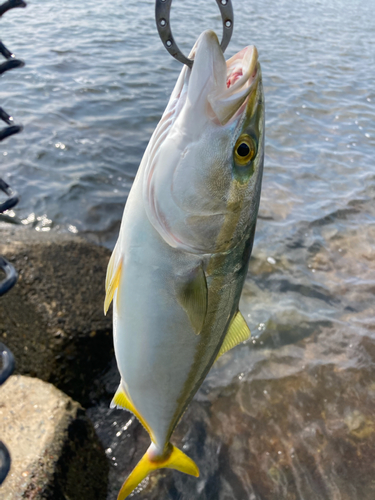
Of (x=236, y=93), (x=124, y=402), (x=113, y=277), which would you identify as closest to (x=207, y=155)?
(x=236, y=93)

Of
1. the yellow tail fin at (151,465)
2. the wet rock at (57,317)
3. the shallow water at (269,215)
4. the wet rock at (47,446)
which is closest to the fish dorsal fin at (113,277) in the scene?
the yellow tail fin at (151,465)

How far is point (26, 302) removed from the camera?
3939 millimetres

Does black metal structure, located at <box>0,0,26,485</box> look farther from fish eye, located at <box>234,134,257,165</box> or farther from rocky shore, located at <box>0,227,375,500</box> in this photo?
rocky shore, located at <box>0,227,375,500</box>

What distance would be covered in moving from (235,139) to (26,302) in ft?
9.65

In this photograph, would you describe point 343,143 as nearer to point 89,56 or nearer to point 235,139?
point 89,56

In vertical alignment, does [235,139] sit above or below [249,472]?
above

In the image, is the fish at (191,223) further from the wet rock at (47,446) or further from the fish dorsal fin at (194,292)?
the wet rock at (47,446)

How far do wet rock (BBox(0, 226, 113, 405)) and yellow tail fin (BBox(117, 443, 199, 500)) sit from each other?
168 centimetres

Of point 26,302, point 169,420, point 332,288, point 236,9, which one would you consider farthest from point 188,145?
point 236,9

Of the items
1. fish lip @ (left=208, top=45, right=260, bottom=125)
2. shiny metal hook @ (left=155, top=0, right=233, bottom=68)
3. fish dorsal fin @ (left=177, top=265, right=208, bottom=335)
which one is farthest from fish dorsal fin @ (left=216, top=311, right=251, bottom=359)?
shiny metal hook @ (left=155, top=0, right=233, bottom=68)

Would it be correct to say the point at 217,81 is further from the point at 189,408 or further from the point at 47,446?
the point at 189,408

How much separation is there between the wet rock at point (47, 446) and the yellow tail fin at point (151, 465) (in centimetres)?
64

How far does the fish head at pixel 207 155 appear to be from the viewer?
1662 mm

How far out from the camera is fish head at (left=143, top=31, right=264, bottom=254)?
5.45ft
